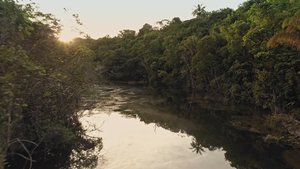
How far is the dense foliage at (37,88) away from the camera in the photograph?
1527cm

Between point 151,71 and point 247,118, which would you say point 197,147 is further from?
point 151,71

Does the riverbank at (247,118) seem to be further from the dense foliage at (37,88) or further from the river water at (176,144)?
the dense foliage at (37,88)

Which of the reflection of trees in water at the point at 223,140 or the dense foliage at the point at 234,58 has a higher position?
the dense foliage at the point at 234,58

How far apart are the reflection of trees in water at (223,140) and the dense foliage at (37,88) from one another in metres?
8.03

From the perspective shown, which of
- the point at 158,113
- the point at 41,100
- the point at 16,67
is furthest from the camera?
the point at 158,113

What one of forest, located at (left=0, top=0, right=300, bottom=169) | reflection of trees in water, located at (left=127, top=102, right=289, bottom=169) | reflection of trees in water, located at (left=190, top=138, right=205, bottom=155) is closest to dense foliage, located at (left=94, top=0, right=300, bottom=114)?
forest, located at (left=0, top=0, right=300, bottom=169)

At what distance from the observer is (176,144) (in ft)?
87.5

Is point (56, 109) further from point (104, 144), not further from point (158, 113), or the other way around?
point (158, 113)

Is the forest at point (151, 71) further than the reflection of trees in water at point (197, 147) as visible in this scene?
No

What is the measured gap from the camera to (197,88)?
53.4 metres

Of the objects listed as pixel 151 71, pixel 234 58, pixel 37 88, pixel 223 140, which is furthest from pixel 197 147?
pixel 151 71

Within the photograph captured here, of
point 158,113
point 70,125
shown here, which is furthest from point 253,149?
point 158,113

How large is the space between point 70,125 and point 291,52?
1866 centimetres

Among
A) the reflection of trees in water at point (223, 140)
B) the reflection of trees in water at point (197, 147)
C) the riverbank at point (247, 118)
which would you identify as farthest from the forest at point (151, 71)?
the reflection of trees in water at point (197, 147)
